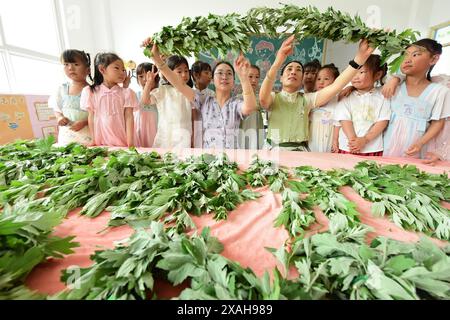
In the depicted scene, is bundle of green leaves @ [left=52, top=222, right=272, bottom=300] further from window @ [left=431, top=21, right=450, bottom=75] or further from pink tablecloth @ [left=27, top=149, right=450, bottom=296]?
window @ [left=431, top=21, right=450, bottom=75]

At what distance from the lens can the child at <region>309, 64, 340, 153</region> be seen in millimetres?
2025

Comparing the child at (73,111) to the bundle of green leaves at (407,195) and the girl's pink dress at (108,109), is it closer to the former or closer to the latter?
the girl's pink dress at (108,109)

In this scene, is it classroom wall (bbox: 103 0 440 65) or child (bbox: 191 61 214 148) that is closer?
child (bbox: 191 61 214 148)

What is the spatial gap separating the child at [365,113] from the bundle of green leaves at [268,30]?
54cm

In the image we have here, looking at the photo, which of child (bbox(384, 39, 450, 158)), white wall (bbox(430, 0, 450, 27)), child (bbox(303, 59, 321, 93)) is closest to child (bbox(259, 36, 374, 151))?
child (bbox(303, 59, 321, 93))

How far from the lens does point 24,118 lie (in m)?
2.81

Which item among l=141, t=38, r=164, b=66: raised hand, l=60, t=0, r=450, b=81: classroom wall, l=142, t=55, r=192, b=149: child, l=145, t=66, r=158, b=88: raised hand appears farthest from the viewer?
l=60, t=0, r=450, b=81: classroom wall

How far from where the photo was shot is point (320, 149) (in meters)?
2.13

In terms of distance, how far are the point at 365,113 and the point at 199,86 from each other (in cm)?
159

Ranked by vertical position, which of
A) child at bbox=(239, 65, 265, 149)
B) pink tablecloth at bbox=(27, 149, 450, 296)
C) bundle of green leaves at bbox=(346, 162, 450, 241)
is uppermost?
child at bbox=(239, 65, 265, 149)

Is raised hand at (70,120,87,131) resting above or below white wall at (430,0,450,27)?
below

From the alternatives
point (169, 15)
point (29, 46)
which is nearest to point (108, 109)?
point (29, 46)

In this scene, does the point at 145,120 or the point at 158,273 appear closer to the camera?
the point at 158,273

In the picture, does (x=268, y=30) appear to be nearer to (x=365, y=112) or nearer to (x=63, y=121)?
(x=365, y=112)
